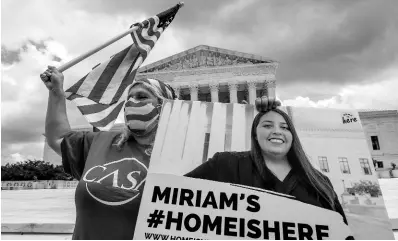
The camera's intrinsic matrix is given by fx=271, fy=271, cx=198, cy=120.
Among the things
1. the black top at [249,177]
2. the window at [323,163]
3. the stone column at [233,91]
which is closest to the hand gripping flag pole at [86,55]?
the black top at [249,177]

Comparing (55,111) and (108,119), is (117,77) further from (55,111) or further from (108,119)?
(55,111)

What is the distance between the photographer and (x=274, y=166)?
4.45ft

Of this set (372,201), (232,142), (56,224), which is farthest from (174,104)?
(56,224)

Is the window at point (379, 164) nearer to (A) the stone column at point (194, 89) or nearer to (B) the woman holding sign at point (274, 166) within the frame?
(A) the stone column at point (194, 89)

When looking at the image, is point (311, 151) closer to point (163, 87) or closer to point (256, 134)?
point (256, 134)

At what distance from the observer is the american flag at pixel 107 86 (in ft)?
7.92

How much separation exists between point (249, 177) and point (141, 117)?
2.42ft

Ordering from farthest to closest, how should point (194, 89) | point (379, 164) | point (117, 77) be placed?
point (379, 164) < point (194, 89) < point (117, 77)

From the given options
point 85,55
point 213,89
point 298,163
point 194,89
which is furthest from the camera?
point 194,89

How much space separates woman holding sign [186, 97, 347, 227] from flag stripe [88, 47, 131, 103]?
152 cm

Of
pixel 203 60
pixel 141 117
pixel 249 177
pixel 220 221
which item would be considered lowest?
pixel 220 221

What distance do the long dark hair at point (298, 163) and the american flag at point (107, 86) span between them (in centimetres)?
159

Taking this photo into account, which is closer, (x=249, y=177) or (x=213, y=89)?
(x=249, y=177)

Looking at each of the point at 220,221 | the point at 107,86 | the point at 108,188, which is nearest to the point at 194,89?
A: the point at 107,86
